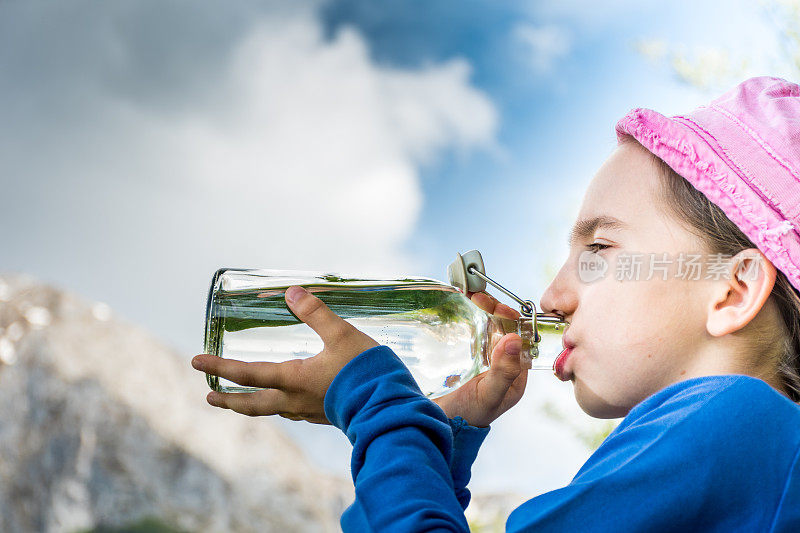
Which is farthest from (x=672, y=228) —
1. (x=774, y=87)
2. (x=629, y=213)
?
(x=774, y=87)

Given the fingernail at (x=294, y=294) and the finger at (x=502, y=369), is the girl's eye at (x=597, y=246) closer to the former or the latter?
the finger at (x=502, y=369)

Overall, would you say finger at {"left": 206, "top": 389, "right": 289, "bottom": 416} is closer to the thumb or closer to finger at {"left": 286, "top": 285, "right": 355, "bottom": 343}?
finger at {"left": 286, "top": 285, "right": 355, "bottom": 343}

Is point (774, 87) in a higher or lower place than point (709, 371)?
higher

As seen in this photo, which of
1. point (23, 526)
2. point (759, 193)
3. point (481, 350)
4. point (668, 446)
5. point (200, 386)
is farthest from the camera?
point (200, 386)

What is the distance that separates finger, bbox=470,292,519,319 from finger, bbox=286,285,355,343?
0.22m

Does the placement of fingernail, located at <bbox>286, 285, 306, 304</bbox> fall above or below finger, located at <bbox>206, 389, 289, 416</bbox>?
above

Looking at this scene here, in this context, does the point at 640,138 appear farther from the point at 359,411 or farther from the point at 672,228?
the point at 359,411

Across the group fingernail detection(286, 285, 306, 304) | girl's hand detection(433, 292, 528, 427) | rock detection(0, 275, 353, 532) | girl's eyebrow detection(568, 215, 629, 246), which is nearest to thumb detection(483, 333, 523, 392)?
girl's hand detection(433, 292, 528, 427)

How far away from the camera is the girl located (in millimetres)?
476

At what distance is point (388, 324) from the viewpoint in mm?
728

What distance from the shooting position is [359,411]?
0.56 metres

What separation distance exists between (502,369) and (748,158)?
32 centimetres

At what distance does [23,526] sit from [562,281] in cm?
238

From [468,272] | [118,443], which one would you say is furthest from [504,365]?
[118,443]
